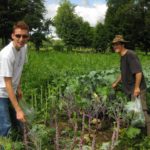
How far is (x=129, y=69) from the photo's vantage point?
260 inches

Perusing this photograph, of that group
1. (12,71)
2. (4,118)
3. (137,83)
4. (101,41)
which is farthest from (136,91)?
(101,41)

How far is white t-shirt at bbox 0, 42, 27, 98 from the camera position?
4.66m

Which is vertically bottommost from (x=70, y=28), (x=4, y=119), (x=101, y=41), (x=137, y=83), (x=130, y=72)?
(x=101, y=41)

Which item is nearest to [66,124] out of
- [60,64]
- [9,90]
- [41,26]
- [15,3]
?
[9,90]

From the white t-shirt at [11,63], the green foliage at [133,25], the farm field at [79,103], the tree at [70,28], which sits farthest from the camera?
the tree at [70,28]

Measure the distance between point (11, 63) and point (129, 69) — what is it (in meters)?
2.34

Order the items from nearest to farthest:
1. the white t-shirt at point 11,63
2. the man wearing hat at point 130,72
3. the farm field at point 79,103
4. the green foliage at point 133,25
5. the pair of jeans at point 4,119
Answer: the white t-shirt at point 11,63 < the pair of jeans at point 4,119 < the farm field at point 79,103 < the man wearing hat at point 130,72 < the green foliage at point 133,25

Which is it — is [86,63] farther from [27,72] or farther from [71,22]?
[71,22]

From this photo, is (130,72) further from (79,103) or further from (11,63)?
(11,63)

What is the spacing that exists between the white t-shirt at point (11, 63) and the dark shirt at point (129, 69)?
185 centimetres

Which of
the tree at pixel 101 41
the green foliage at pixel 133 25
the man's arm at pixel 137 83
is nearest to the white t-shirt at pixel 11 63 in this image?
the man's arm at pixel 137 83

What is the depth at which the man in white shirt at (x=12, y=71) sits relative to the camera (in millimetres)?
4668

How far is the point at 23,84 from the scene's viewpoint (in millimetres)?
8953

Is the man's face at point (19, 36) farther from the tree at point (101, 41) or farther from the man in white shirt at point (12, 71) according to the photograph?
the tree at point (101, 41)
